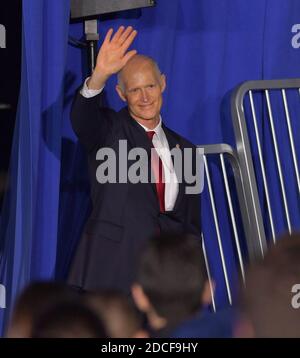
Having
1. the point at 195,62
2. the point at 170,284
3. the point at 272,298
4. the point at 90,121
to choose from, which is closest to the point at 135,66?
the point at 90,121

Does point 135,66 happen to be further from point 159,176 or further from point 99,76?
Answer: point 159,176

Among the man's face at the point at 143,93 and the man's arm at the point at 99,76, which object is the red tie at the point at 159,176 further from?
the man's arm at the point at 99,76

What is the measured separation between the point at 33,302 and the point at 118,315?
177 millimetres

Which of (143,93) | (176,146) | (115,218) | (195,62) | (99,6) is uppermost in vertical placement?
(99,6)

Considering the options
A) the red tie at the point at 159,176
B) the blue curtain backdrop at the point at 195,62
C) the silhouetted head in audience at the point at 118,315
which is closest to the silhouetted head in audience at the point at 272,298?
the silhouetted head in audience at the point at 118,315

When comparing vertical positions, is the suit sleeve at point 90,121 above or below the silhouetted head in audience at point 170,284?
above

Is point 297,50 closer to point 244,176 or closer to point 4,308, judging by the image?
point 244,176

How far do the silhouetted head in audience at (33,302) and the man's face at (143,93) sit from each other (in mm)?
1640

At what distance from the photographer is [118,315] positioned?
7.11 feet

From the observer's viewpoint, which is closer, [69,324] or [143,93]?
[69,324]

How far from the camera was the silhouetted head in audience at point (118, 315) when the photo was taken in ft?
7.04

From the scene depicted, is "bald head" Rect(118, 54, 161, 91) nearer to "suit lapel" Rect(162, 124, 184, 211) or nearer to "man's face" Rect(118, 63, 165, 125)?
"man's face" Rect(118, 63, 165, 125)

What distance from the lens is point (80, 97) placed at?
3617 millimetres

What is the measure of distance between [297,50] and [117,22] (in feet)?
2.54
